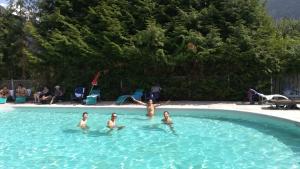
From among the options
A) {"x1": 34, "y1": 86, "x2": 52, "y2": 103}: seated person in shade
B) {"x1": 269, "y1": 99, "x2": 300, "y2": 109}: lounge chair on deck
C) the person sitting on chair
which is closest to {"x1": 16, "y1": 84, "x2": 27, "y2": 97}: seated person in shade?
{"x1": 34, "y1": 86, "x2": 52, "y2": 103}: seated person in shade

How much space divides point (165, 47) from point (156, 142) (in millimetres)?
9603

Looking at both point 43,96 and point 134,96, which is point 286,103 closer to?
point 134,96

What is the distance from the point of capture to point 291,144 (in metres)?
11.7

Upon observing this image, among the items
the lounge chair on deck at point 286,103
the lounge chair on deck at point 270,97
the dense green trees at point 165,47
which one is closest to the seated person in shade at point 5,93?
the dense green trees at point 165,47

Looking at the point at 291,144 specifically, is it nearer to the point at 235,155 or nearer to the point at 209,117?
the point at 235,155

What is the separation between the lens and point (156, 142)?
1254 cm

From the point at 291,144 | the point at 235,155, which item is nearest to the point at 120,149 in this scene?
the point at 235,155

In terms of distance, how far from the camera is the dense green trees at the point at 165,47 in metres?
20.6

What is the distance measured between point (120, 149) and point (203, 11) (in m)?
11.5

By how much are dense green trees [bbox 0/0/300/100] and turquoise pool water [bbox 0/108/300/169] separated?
3.80 meters

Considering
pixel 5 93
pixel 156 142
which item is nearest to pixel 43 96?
pixel 5 93

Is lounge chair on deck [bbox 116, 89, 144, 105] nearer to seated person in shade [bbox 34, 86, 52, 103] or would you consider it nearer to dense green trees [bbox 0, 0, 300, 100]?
dense green trees [bbox 0, 0, 300, 100]

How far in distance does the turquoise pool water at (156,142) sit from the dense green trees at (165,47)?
3.80 m

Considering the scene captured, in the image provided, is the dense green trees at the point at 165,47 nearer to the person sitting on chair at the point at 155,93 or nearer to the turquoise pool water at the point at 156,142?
the person sitting on chair at the point at 155,93
